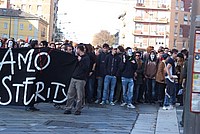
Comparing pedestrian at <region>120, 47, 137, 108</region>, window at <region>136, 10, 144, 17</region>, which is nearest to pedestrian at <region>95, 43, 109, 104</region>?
pedestrian at <region>120, 47, 137, 108</region>

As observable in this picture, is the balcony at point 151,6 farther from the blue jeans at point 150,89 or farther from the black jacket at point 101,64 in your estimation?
the black jacket at point 101,64

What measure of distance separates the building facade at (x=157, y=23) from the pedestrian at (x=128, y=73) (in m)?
78.0

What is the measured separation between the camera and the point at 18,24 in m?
103

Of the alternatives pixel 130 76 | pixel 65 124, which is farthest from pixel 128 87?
pixel 65 124

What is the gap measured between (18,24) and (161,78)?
88.3 meters

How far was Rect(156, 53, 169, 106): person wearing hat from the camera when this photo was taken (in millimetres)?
16602

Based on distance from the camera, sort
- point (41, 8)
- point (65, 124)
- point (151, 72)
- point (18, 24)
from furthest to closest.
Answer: point (41, 8) < point (18, 24) < point (151, 72) < point (65, 124)

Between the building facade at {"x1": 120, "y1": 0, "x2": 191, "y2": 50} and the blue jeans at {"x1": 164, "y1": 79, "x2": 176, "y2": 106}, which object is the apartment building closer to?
the building facade at {"x1": 120, "y1": 0, "x2": 191, "y2": 50}

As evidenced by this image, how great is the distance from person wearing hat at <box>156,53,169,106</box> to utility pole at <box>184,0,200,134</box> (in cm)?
906

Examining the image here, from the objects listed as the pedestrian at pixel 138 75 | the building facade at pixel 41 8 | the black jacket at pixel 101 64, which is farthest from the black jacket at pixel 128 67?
the building facade at pixel 41 8

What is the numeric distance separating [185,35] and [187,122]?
89.7 m

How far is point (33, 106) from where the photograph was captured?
13.2 metres

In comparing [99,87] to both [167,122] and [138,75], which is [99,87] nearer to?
[138,75]

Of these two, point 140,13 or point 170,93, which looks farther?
point 140,13
